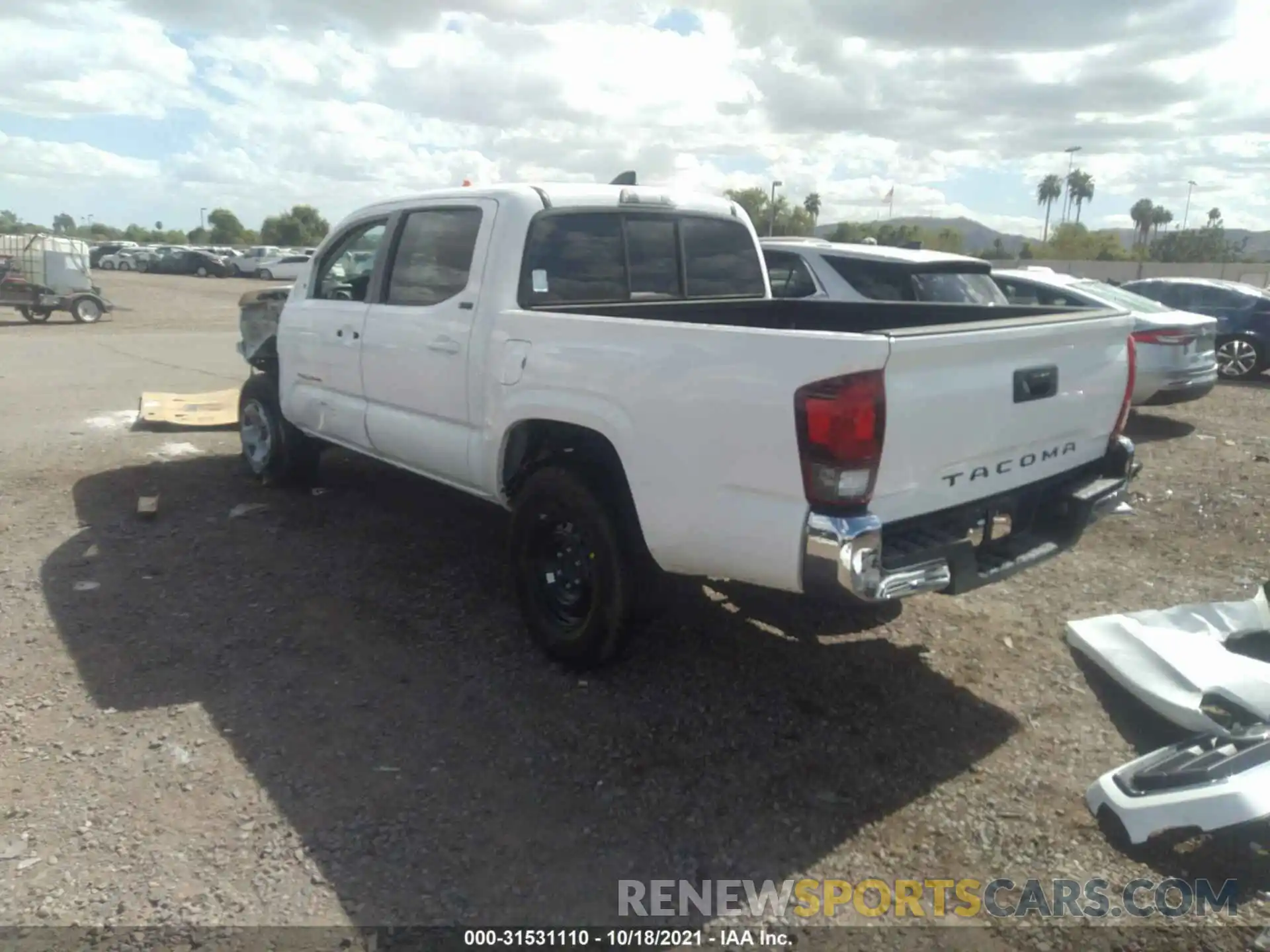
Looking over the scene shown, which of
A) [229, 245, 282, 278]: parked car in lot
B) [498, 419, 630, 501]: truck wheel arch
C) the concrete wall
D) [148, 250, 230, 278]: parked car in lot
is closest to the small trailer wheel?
[498, 419, 630, 501]: truck wheel arch

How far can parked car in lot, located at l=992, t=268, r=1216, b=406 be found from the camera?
983cm

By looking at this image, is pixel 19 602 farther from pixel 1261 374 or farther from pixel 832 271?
pixel 1261 374

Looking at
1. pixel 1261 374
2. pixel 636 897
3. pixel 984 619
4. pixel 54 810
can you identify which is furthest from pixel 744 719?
pixel 1261 374

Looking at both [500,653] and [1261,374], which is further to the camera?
[1261,374]

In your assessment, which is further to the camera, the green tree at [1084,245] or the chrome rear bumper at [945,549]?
the green tree at [1084,245]

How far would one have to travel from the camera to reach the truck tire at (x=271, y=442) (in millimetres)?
6801

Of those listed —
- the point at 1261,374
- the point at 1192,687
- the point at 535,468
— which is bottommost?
the point at 1261,374

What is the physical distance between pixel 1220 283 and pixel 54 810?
16.0m

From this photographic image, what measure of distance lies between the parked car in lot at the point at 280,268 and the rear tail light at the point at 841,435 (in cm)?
4011

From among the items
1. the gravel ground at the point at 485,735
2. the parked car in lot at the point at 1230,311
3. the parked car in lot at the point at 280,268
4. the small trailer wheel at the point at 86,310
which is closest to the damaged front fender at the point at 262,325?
the gravel ground at the point at 485,735

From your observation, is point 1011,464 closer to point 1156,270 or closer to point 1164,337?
point 1164,337

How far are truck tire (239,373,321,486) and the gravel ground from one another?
52cm

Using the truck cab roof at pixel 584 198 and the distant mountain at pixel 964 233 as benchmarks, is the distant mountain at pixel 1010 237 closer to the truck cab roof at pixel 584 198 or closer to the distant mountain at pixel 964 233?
the distant mountain at pixel 964 233

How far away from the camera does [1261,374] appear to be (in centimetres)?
1561
